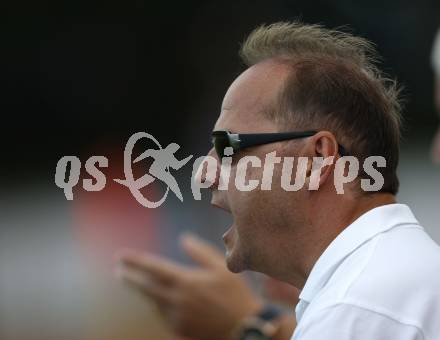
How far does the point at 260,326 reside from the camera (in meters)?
3.81

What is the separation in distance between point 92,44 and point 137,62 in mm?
607

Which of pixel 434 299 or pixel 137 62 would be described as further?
pixel 137 62

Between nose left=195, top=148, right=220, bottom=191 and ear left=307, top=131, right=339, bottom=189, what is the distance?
363 millimetres

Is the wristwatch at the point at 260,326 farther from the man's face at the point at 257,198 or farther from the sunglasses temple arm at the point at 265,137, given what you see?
the sunglasses temple arm at the point at 265,137

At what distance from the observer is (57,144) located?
10102 mm

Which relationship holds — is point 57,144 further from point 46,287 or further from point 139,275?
point 139,275

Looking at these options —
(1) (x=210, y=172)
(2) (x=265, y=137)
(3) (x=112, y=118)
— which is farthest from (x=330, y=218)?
(3) (x=112, y=118)

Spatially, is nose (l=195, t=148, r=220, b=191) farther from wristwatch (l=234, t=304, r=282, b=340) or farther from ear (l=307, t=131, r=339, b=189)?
wristwatch (l=234, t=304, r=282, b=340)

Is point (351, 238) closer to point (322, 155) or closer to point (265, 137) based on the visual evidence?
point (322, 155)

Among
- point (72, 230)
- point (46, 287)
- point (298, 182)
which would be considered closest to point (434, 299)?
point (298, 182)

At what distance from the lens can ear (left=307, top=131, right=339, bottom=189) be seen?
2.60 m

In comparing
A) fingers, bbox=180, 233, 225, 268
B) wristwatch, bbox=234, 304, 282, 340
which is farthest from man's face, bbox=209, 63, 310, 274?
fingers, bbox=180, 233, 225, 268

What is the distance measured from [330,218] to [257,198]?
0.23m

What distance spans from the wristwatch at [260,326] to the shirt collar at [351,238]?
4.42ft
